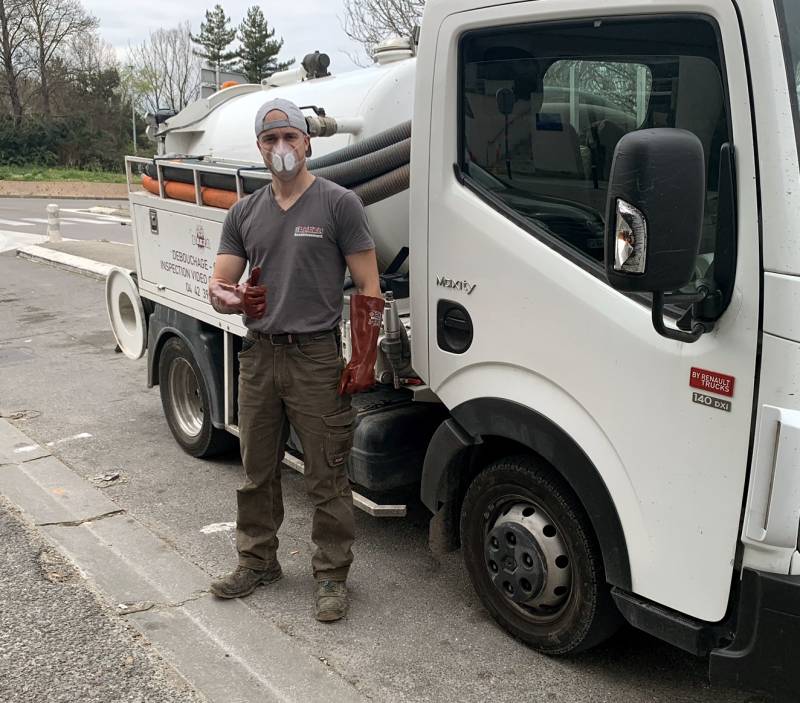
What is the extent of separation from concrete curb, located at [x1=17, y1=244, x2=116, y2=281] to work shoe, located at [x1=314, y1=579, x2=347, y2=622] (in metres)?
9.63

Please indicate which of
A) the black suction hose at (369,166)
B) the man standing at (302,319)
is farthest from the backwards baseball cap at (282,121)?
the black suction hose at (369,166)

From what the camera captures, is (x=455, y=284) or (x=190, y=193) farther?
(x=190, y=193)

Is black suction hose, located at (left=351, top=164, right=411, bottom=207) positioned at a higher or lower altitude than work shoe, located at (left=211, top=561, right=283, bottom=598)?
higher

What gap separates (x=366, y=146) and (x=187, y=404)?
96.0 inches

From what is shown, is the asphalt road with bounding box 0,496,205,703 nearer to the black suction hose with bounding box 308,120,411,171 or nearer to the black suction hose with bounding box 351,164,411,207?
the black suction hose with bounding box 351,164,411,207

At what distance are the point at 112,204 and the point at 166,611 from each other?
99.2ft

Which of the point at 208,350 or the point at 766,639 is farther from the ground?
the point at 208,350

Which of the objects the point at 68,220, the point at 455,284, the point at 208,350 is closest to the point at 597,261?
the point at 455,284

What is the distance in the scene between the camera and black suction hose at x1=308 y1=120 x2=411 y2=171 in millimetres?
3839

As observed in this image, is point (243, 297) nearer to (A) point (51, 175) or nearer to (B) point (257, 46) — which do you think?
(A) point (51, 175)

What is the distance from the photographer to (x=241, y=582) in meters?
3.72

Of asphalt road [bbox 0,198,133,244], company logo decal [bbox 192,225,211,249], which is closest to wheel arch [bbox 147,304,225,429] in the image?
company logo decal [bbox 192,225,211,249]

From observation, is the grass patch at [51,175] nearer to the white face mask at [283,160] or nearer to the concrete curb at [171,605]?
the concrete curb at [171,605]

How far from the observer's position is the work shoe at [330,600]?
11.5 ft
